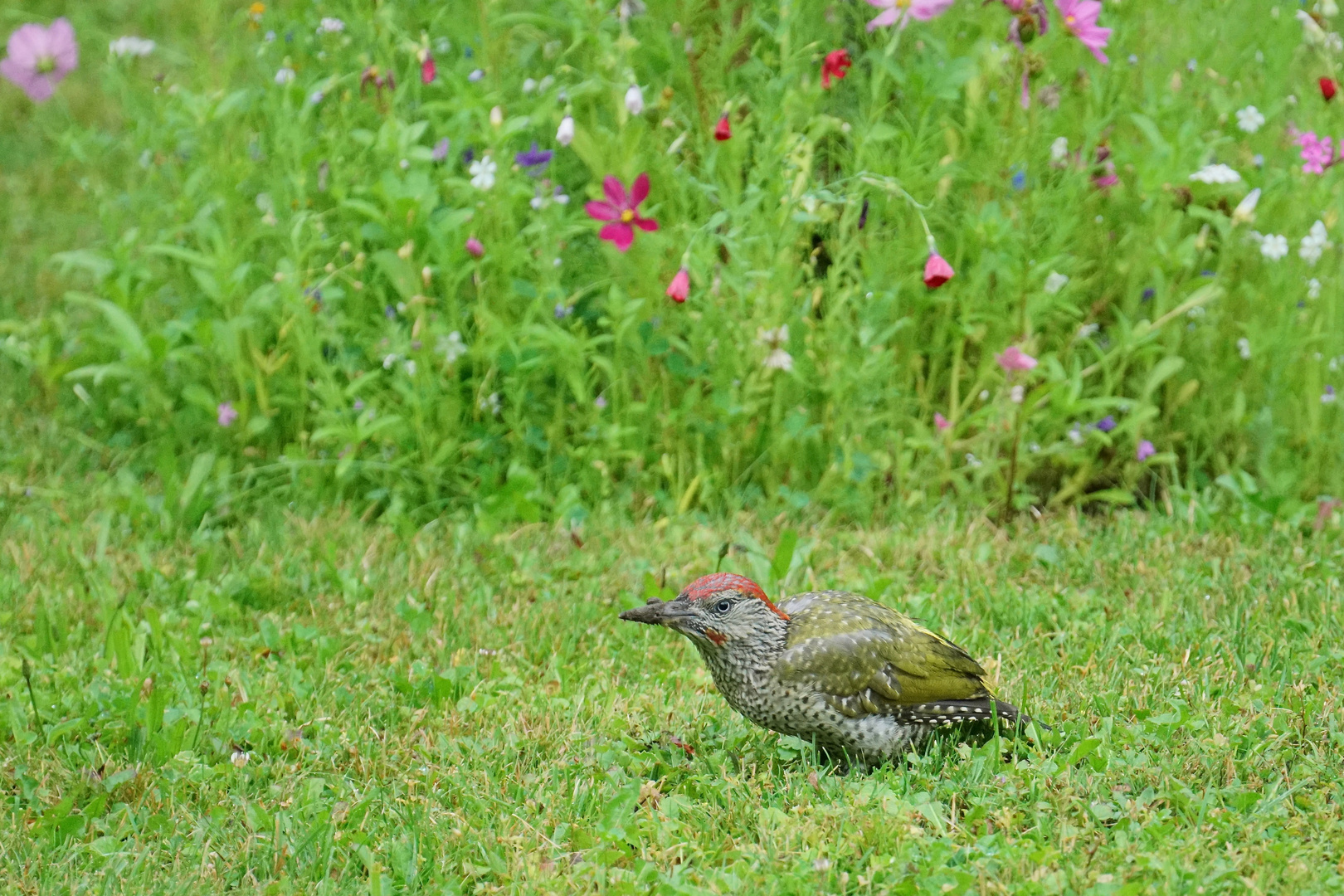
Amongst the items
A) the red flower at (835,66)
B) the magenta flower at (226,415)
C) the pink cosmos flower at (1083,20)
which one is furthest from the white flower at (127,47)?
the pink cosmos flower at (1083,20)

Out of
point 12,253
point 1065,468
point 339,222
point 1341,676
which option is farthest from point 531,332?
point 12,253

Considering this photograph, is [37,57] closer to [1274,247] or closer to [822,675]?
[822,675]

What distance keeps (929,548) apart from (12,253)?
5208 millimetres

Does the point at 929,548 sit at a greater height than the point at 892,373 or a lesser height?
lesser

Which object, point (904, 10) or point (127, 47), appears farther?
point (127, 47)

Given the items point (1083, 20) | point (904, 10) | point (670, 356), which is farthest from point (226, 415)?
point (1083, 20)

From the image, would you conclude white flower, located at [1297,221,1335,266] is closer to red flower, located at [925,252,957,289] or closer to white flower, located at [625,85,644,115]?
red flower, located at [925,252,957,289]

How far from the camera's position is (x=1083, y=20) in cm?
534

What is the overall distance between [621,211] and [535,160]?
447mm

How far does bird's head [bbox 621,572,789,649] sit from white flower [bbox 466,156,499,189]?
231 cm

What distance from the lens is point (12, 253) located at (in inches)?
314

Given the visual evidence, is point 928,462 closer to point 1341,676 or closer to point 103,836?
point 1341,676

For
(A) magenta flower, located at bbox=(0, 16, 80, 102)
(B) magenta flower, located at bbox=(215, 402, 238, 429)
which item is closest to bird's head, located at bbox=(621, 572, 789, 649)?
(B) magenta flower, located at bbox=(215, 402, 238, 429)

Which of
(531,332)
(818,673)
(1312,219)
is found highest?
(1312,219)
